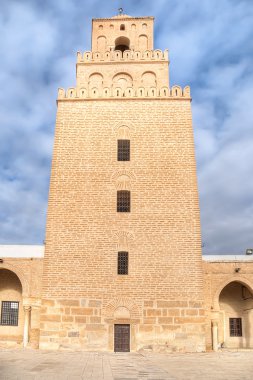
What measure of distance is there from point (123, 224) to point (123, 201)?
0.89 metres

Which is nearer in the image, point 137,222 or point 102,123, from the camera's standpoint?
point 137,222

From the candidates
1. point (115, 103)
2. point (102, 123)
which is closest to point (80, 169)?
point (102, 123)

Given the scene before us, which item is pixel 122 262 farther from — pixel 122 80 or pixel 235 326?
pixel 122 80

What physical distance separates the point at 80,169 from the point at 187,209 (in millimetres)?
4234

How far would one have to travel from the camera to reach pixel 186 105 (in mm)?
15719

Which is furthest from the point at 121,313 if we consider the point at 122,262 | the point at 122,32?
the point at 122,32

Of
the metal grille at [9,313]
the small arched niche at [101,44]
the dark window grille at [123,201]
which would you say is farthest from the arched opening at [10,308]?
the small arched niche at [101,44]

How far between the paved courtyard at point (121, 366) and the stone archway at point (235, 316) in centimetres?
300

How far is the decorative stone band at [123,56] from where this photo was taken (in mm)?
17094

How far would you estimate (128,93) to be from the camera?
15.9m

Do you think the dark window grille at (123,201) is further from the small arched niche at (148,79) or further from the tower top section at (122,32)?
the tower top section at (122,32)

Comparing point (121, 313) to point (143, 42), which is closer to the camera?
point (121, 313)

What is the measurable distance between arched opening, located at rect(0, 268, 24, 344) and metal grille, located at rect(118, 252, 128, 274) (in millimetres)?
4920

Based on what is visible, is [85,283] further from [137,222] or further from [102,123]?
[102,123]
